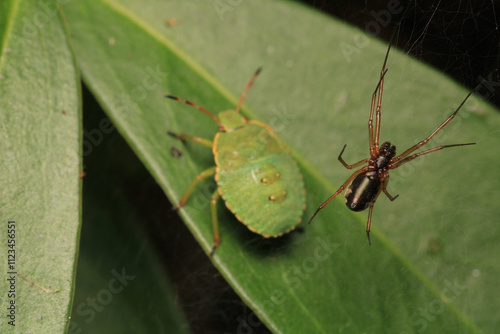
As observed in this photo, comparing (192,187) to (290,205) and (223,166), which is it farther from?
(290,205)

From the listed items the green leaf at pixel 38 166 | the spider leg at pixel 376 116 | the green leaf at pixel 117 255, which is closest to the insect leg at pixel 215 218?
the green leaf at pixel 117 255

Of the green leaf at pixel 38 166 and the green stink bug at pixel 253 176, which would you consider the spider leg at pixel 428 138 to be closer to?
the green stink bug at pixel 253 176

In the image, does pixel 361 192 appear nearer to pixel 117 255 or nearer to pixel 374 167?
pixel 374 167

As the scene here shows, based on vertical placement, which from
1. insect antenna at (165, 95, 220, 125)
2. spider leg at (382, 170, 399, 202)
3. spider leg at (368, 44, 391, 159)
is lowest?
insect antenna at (165, 95, 220, 125)

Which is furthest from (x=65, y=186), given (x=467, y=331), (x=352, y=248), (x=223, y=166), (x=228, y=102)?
(x=467, y=331)

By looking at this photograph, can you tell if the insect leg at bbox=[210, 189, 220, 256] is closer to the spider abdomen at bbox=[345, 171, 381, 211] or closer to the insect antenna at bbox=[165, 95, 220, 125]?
the insect antenna at bbox=[165, 95, 220, 125]

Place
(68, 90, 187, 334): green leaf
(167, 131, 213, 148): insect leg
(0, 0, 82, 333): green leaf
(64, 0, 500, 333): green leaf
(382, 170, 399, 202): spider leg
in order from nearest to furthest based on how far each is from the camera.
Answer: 1. (0, 0, 82, 333): green leaf
2. (64, 0, 500, 333): green leaf
3. (382, 170, 399, 202): spider leg
4. (167, 131, 213, 148): insect leg
5. (68, 90, 187, 334): green leaf

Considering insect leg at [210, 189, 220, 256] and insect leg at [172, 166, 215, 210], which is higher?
insect leg at [172, 166, 215, 210]

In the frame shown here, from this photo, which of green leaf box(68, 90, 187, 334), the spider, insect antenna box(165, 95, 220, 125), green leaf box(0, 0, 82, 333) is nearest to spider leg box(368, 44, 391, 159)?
the spider
